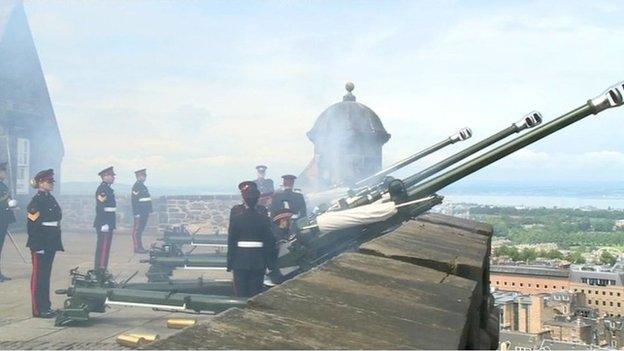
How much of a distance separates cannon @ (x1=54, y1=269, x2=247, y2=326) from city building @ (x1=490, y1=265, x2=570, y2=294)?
44764 millimetres

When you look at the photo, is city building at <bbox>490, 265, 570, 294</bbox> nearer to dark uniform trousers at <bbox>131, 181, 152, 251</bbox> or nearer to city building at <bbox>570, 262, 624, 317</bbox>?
city building at <bbox>570, 262, 624, 317</bbox>

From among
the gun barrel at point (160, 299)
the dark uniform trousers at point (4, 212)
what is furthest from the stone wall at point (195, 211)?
the gun barrel at point (160, 299)

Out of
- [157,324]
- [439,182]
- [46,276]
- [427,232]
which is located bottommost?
[157,324]

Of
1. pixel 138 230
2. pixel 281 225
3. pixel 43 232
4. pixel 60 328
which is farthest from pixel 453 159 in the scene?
pixel 138 230

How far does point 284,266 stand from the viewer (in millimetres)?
5633

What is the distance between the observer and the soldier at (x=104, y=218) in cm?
917

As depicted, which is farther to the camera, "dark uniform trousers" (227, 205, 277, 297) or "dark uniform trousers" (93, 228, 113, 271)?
"dark uniform trousers" (93, 228, 113, 271)

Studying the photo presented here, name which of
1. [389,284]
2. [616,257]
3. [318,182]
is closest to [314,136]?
[318,182]

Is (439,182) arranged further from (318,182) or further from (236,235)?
(318,182)

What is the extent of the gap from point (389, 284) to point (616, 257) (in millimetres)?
56725

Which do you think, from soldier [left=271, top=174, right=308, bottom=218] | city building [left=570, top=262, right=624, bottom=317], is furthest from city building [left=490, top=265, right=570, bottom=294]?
soldier [left=271, top=174, right=308, bottom=218]

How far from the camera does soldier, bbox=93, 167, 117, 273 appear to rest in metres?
9.17

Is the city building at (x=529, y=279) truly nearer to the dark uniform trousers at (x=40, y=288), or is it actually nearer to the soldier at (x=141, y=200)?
the soldier at (x=141, y=200)

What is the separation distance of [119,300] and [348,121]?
22.4 feet
